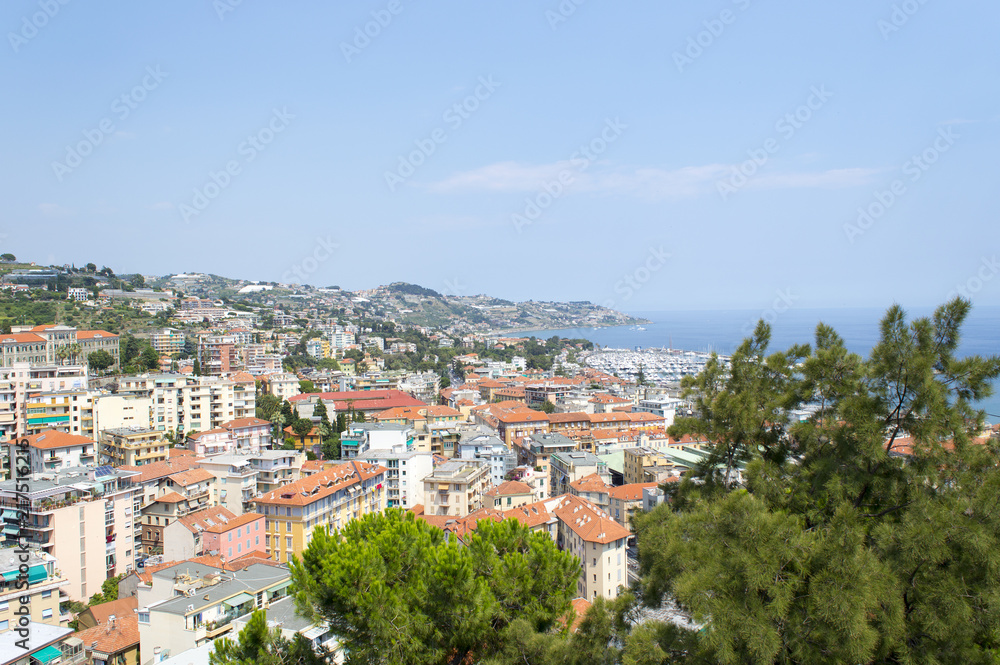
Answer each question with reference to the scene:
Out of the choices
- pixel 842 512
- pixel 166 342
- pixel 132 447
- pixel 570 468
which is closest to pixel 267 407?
pixel 132 447

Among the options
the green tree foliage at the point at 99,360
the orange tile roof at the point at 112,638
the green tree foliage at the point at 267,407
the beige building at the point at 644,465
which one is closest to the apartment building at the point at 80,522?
the orange tile roof at the point at 112,638

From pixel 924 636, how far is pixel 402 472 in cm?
1553

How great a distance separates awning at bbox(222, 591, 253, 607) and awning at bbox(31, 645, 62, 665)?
189 centimetres

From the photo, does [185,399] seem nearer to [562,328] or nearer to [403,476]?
[403,476]

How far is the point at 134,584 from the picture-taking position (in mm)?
11781

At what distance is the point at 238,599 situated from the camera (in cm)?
923

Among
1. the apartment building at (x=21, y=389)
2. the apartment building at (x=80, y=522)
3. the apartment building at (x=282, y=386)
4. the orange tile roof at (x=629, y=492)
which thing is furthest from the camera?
the apartment building at (x=282, y=386)

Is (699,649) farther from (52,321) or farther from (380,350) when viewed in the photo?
(380,350)

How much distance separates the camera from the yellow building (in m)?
13.5

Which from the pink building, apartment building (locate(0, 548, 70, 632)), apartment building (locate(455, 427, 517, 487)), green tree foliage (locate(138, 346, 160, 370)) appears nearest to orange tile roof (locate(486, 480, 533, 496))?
apartment building (locate(455, 427, 517, 487))

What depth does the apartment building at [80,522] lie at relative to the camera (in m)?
12.1

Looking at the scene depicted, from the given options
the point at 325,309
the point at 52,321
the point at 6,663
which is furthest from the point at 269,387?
the point at 325,309

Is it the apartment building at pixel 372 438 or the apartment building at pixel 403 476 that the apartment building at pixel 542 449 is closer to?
the apartment building at pixel 403 476

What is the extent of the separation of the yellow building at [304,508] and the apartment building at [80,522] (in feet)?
8.68
